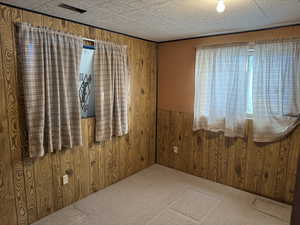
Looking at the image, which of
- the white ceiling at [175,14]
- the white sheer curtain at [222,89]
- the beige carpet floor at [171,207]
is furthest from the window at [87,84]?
the white sheer curtain at [222,89]

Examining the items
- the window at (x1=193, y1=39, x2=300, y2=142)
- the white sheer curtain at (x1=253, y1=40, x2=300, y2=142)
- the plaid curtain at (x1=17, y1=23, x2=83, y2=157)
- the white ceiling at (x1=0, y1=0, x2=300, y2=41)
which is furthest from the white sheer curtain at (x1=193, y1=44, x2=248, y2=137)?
the plaid curtain at (x1=17, y1=23, x2=83, y2=157)

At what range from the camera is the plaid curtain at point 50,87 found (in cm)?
199

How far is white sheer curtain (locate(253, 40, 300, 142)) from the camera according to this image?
2.41 m

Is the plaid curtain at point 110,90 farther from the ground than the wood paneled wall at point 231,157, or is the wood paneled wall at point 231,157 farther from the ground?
the plaid curtain at point 110,90

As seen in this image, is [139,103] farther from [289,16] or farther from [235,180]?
[289,16]

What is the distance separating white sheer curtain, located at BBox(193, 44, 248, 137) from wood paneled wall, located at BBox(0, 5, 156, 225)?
0.94 metres

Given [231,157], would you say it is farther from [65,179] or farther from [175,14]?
[65,179]

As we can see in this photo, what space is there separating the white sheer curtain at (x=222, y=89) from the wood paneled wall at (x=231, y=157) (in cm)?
17

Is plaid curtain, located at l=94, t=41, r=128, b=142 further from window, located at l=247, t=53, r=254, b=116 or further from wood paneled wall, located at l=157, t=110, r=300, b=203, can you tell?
window, located at l=247, t=53, r=254, b=116

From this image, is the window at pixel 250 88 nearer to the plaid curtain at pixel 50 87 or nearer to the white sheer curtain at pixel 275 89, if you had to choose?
the white sheer curtain at pixel 275 89

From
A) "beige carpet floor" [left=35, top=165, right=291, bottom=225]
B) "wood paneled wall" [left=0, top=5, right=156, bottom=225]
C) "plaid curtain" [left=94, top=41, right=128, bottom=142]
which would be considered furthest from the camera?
"plaid curtain" [left=94, top=41, right=128, bottom=142]

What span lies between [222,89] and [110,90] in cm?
161

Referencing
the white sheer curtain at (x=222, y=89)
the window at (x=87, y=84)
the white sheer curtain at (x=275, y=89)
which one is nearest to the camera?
the white sheer curtain at (x=275, y=89)

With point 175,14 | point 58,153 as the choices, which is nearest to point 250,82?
point 175,14
